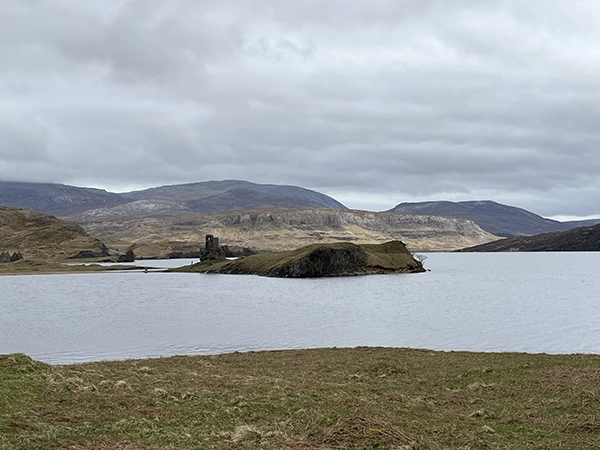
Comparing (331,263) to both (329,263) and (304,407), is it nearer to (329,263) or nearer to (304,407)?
(329,263)

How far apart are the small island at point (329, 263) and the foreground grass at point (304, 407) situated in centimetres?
12213

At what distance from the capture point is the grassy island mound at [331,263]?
15212 centimetres

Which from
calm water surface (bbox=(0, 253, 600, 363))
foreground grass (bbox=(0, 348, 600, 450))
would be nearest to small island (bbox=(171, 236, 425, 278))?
calm water surface (bbox=(0, 253, 600, 363))

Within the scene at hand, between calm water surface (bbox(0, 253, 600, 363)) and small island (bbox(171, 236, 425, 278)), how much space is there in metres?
38.7

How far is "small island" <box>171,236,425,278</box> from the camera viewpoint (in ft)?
499

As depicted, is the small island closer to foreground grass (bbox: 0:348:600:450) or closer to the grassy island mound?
the grassy island mound

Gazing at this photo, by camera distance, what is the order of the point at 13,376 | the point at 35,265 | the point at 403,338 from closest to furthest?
1. the point at 13,376
2. the point at 403,338
3. the point at 35,265

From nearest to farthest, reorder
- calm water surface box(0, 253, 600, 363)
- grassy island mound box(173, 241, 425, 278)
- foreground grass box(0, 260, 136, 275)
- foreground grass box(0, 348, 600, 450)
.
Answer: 1. foreground grass box(0, 348, 600, 450)
2. calm water surface box(0, 253, 600, 363)
3. grassy island mound box(173, 241, 425, 278)
4. foreground grass box(0, 260, 136, 275)

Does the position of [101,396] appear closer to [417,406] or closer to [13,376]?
[13,376]

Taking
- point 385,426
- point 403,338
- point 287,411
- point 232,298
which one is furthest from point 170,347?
point 232,298

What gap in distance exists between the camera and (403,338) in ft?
169

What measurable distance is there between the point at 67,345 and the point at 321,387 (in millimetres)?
31899

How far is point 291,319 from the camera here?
219ft

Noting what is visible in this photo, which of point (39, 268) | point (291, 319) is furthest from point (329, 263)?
point (39, 268)
